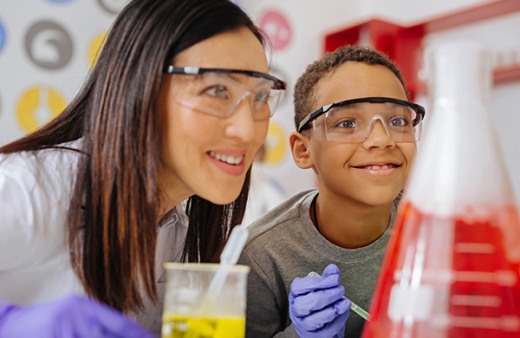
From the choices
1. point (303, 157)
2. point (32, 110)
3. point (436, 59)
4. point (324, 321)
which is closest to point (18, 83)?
point (32, 110)

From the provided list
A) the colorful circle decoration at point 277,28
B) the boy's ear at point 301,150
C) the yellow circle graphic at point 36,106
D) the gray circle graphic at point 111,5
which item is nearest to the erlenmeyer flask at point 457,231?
the boy's ear at point 301,150

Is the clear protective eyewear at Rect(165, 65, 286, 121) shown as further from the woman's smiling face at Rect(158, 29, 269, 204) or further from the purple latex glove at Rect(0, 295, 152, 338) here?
the purple latex glove at Rect(0, 295, 152, 338)

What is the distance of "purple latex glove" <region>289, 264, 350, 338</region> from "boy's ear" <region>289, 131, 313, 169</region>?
522 mm

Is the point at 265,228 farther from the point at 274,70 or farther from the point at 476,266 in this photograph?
the point at 274,70

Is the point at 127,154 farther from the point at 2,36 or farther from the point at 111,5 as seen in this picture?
the point at 111,5

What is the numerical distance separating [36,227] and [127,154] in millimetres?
202

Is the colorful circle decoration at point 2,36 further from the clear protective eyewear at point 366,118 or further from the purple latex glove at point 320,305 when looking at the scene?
the purple latex glove at point 320,305

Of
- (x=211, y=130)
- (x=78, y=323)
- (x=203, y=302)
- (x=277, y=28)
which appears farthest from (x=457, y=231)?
(x=277, y=28)

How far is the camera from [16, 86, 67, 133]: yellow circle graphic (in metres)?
3.38

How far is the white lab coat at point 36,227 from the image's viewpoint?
99cm

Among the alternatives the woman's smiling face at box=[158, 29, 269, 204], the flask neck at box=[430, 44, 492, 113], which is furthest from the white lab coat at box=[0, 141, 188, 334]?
the flask neck at box=[430, 44, 492, 113]

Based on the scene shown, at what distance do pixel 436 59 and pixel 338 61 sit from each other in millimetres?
1019

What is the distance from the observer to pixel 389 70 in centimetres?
159

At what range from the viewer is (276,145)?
429cm
